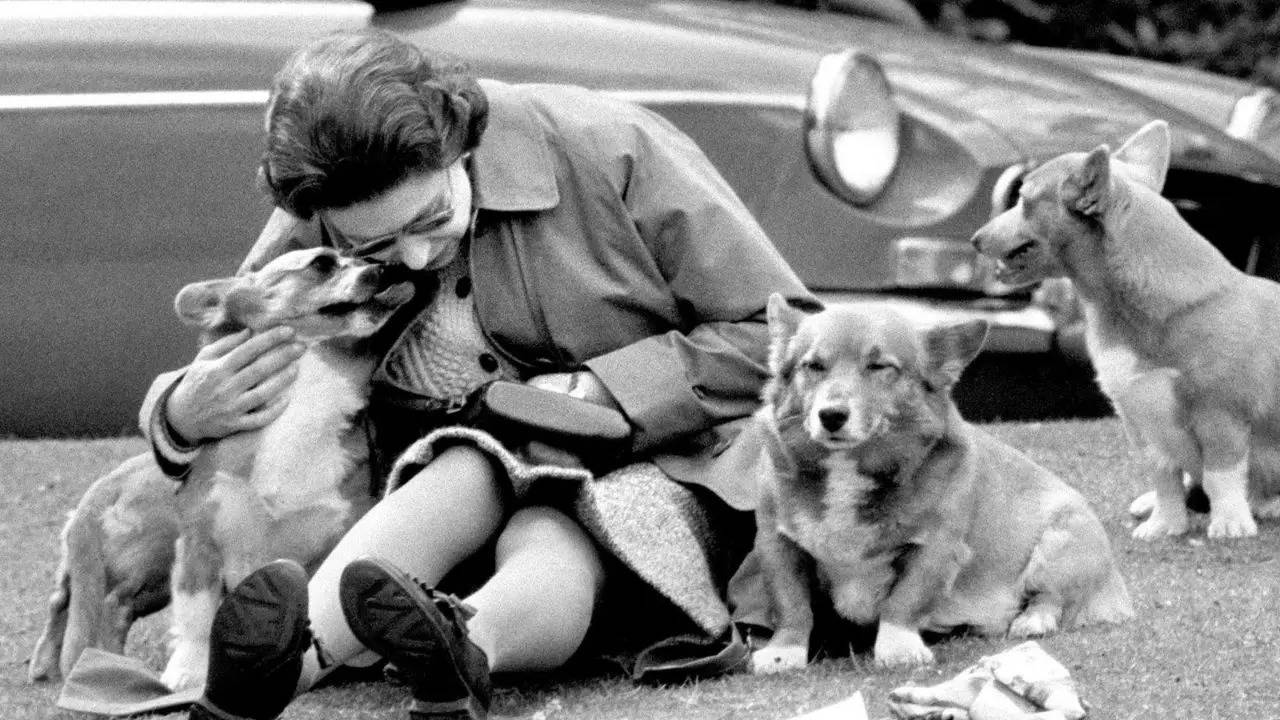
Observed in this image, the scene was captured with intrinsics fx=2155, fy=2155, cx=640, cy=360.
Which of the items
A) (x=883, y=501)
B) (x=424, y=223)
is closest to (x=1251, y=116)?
(x=883, y=501)

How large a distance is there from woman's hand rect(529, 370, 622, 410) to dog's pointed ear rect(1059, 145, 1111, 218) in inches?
55.6

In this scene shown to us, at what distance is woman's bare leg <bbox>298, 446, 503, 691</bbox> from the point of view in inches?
136

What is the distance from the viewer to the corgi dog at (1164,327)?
4.64 metres

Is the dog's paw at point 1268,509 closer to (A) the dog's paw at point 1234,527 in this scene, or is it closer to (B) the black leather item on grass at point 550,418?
(A) the dog's paw at point 1234,527

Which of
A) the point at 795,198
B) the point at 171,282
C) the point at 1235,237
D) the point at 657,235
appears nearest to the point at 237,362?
the point at 657,235

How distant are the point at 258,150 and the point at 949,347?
8.18 ft

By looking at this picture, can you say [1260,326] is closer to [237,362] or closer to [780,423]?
[780,423]

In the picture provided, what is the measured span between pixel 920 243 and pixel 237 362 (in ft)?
7.48

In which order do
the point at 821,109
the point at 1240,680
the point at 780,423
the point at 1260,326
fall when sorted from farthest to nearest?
the point at 821,109 → the point at 1260,326 → the point at 780,423 → the point at 1240,680

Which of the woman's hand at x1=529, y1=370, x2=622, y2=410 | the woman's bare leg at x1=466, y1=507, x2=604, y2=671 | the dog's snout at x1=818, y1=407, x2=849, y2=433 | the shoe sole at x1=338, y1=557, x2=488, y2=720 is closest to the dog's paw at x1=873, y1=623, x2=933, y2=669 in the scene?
the dog's snout at x1=818, y1=407, x2=849, y2=433

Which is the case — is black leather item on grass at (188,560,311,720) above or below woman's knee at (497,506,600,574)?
above

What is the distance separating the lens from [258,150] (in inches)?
222

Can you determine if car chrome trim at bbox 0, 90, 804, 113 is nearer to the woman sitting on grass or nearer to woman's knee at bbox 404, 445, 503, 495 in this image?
the woman sitting on grass

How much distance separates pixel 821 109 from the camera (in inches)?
222
